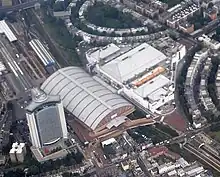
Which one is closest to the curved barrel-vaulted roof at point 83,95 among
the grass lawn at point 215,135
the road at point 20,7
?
the grass lawn at point 215,135

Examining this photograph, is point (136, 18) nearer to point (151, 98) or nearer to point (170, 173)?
point (151, 98)

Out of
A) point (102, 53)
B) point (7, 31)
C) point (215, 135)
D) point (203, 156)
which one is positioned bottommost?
point (203, 156)

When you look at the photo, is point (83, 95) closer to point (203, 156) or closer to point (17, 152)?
point (17, 152)

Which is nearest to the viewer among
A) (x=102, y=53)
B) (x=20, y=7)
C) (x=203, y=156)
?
(x=203, y=156)

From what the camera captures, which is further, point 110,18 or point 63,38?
point 110,18

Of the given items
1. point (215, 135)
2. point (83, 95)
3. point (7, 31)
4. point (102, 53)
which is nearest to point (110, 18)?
point (102, 53)

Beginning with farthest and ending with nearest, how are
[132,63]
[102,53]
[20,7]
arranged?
1. [20,7]
2. [102,53]
3. [132,63]

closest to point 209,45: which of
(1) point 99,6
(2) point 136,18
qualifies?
(2) point 136,18
